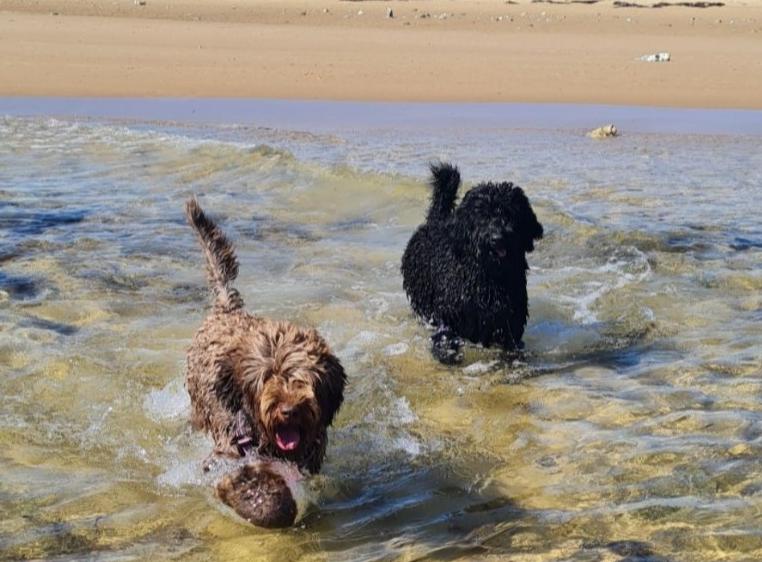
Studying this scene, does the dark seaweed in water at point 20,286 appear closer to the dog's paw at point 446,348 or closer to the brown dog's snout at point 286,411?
the dog's paw at point 446,348

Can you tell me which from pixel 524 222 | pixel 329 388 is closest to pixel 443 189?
pixel 524 222

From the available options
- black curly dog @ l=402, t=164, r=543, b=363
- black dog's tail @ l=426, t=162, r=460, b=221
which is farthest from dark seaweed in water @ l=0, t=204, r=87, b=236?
A: black curly dog @ l=402, t=164, r=543, b=363

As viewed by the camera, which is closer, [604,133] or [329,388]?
[329,388]

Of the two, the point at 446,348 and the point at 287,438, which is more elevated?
the point at 287,438

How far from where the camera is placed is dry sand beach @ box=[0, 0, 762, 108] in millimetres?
21047

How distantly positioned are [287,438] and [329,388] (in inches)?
10.5

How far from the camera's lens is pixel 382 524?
458cm

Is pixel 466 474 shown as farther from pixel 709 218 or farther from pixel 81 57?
pixel 81 57

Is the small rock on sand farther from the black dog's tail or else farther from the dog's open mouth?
the dog's open mouth

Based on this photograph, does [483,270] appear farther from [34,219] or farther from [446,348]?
[34,219]

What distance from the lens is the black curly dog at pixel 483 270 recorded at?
6848 millimetres

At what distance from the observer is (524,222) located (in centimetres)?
695

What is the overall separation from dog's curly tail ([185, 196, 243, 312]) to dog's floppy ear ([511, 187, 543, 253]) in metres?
1.97

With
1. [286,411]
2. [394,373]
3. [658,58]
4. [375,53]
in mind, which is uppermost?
[375,53]
